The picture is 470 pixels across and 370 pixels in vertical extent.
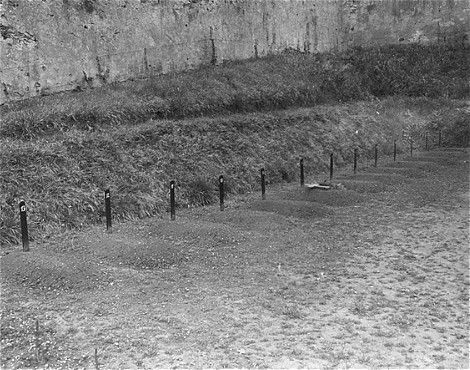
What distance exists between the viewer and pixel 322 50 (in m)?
22.8

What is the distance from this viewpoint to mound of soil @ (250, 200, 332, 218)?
31.3 feet

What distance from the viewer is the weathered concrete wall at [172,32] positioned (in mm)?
11297

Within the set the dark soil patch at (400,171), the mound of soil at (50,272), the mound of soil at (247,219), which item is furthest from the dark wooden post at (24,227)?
the dark soil patch at (400,171)

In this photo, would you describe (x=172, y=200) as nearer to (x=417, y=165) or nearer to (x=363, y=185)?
(x=363, y=185)

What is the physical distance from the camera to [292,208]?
31.9ft

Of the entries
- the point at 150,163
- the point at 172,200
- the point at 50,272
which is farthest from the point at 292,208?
the point at 50,272

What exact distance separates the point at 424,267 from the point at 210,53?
11.4m

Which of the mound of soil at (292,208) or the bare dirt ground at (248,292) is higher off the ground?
the mound of soil at (292,208)

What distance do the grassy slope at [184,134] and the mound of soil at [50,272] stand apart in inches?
37.1

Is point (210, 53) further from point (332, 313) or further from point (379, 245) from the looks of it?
point (332, 313)

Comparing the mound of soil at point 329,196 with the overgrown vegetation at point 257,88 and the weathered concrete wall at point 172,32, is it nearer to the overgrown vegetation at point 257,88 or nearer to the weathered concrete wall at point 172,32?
the overgrown vegetation at point 257,88

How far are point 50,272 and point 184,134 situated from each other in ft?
19.6

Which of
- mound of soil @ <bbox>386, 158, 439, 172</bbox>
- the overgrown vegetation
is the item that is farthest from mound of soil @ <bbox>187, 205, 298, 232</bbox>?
mound of soil @ <bbox>386, 158, 439, 172</bbox>

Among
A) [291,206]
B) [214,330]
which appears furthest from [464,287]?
[291,206]
